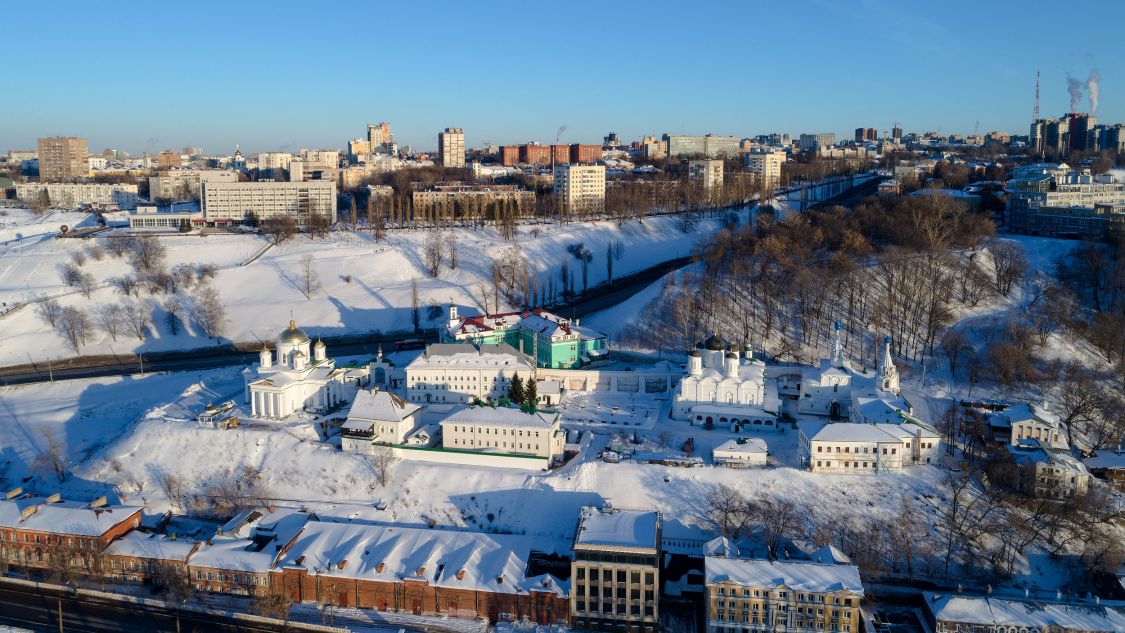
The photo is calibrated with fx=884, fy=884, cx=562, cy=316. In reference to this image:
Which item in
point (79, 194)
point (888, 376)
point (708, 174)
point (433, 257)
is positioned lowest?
point (888, 376)

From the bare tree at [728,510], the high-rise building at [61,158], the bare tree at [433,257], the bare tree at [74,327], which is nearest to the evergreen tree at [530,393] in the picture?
the bare tree at [728,510]

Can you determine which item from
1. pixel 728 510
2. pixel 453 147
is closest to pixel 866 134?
pixel 453 147

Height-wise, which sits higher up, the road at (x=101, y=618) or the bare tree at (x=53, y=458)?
the bare tree at (x=53, y=458)

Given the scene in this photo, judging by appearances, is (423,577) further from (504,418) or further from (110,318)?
(110,318)

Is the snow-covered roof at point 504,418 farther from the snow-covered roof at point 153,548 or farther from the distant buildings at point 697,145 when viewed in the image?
the distant buildings at point 697,145

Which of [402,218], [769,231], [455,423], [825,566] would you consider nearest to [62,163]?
[402,218]

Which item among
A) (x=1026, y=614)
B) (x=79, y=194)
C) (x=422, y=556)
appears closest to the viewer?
(x=1026, y=614)

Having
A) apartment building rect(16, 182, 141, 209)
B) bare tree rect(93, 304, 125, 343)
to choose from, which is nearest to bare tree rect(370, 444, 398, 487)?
bare tree rect(93, 304, 125, 343)
